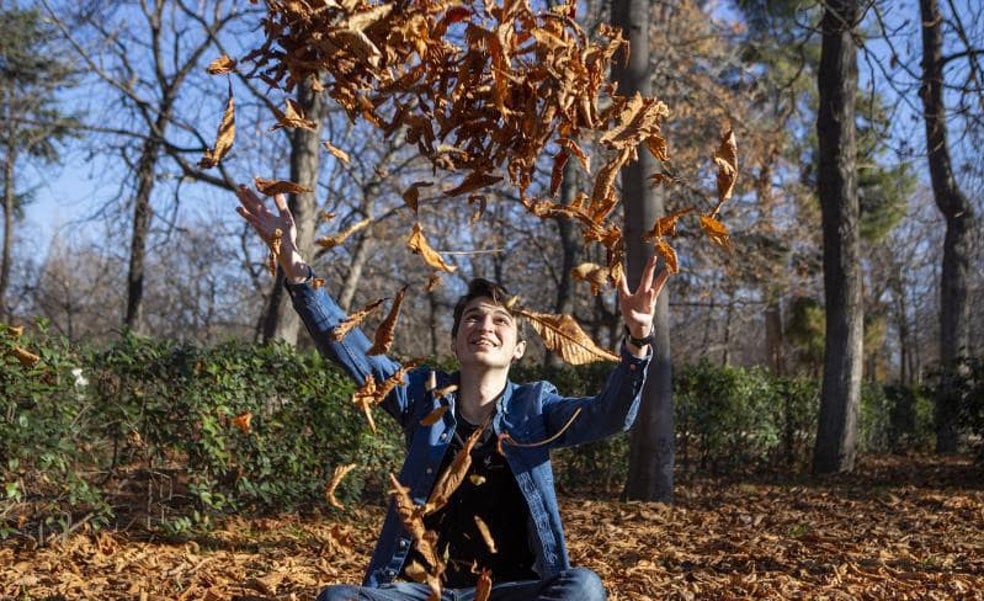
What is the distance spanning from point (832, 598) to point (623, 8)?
5116 millimetres

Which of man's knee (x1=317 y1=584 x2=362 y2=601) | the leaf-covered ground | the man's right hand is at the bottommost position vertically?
the leaf-covered ground

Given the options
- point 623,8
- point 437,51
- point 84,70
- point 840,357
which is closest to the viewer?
point 437,51

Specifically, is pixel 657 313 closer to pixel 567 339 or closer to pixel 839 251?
pixel 839 251

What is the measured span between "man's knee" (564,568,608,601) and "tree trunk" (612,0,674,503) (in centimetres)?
458

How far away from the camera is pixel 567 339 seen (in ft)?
9.12

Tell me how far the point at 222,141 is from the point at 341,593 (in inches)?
57.0

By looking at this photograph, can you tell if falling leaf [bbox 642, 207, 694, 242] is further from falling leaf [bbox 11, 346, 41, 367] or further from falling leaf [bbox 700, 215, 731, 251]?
falling leaf [bbox 11, 346, 41, 367]

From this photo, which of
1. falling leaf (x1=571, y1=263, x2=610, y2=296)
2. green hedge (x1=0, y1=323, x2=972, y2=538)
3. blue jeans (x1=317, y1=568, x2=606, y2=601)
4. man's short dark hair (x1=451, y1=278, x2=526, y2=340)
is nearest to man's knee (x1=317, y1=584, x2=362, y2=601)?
blue jeans (x1=317, y1=568, x2=606, y2=601)

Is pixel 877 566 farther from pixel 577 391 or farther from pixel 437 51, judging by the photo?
pixel 577 391

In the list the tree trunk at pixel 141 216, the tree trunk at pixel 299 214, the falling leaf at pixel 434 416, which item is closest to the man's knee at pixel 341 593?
the falling leaf at pixel 434 416

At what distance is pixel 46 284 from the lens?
3450 cm

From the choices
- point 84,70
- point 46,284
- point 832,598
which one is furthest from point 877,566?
point 46,284

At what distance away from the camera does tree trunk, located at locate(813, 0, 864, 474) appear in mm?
9609

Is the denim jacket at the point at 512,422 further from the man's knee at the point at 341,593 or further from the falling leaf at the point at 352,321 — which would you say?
the man's knee at the point at 341,593
